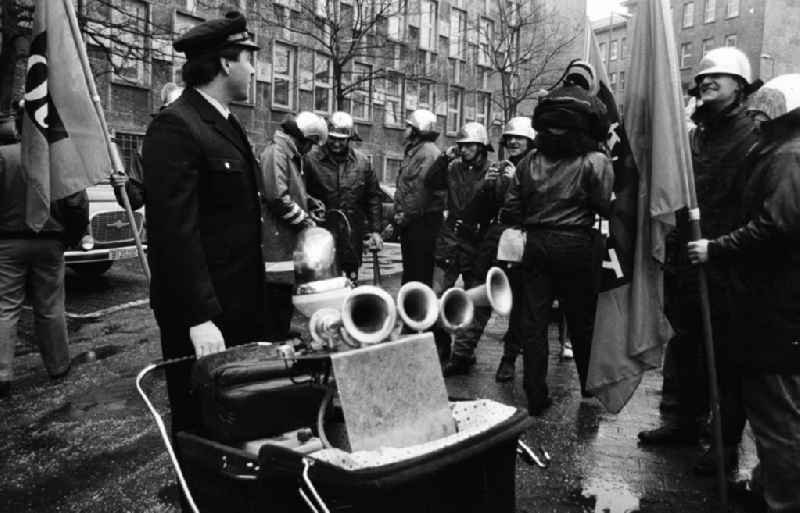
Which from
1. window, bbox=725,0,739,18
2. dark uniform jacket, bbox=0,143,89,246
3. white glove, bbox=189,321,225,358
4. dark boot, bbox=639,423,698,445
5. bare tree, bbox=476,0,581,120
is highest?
window, bbox=725,0,739,18

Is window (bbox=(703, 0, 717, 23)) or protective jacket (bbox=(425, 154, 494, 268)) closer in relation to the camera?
protective jacket (bbox=(425, 154, 494, 268))

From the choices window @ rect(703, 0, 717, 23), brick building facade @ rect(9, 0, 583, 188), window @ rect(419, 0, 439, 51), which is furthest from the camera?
window @ rect(703, 0, 717, 23)

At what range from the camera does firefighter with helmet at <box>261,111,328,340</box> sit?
588cm

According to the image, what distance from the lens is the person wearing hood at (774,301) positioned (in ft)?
10.7

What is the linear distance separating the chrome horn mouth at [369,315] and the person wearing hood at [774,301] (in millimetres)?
1879

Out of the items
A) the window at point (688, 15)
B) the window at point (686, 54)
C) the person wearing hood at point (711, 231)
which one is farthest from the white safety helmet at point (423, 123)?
the window at point (688, 15)

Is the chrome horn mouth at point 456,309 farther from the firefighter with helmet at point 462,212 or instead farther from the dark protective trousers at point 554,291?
the firefighter with helmet at point 462,212

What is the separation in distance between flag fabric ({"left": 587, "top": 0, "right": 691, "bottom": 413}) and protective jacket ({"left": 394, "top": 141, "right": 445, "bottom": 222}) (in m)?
3.23

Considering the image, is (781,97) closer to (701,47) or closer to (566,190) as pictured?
Answer: (566,190)

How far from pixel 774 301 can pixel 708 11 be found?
6581 cm

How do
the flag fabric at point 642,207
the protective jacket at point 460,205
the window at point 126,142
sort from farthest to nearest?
the window at point 126,142
the protective jacket at point 460,205
the flag fabric at point 642,207

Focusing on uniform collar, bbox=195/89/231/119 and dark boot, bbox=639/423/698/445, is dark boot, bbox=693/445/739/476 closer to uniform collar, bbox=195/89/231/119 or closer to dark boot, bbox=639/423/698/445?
dark boot, bbox=639/423/698/445

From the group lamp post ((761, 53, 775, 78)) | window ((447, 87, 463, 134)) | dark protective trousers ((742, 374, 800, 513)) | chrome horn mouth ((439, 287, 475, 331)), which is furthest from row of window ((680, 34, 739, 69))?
chrome horn mouth ((439, 287, 475, 331))

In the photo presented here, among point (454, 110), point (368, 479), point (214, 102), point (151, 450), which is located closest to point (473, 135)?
point (151, 450)
